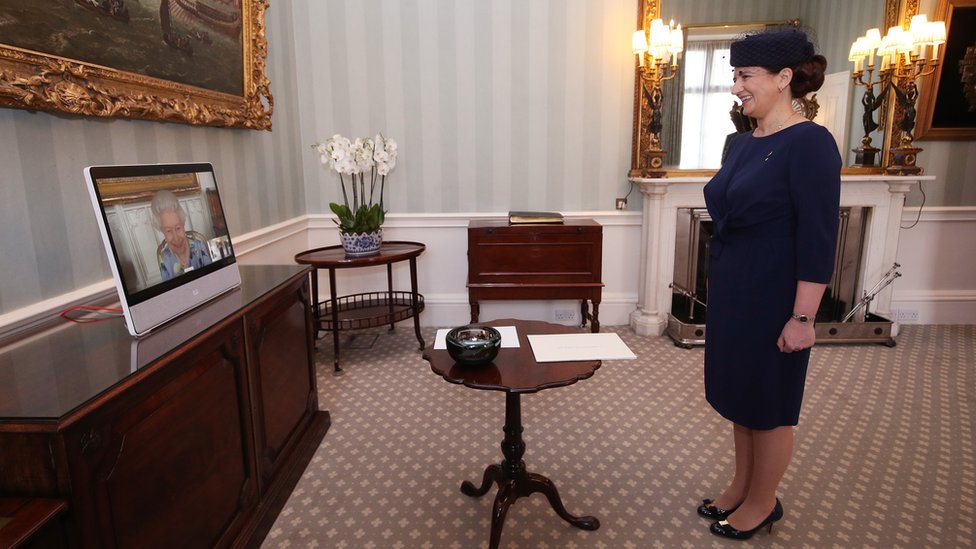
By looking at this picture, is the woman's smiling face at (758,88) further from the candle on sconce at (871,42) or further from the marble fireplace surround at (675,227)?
the candle on sconce at (871,42)

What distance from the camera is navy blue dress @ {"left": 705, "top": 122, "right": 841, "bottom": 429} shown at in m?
1.64

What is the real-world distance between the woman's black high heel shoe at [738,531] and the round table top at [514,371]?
0.80 m

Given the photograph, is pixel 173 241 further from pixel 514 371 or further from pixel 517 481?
pixel 517 481

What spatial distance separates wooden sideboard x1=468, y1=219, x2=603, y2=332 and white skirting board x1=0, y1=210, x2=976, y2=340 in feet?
1.52

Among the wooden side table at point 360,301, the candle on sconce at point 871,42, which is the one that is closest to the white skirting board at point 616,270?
the wooden side table at point 360,301

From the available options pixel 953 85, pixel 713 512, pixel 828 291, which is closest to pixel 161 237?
pixel 713 512

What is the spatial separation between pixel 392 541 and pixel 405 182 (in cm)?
277

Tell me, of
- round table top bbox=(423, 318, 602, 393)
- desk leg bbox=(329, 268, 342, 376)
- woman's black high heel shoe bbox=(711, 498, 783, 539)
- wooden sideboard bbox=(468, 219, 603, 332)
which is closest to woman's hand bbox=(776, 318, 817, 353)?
round table top bbox=(423, 318, 602, 393)

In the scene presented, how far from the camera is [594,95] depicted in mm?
4094

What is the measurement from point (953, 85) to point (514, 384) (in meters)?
4.41

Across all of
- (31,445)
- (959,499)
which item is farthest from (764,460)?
(31,445)

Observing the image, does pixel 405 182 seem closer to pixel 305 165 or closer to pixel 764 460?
pixel 305 165

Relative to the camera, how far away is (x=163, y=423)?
142 cm

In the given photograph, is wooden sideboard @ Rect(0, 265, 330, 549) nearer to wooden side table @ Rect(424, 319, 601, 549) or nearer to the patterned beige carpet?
the patterned beige carpet
